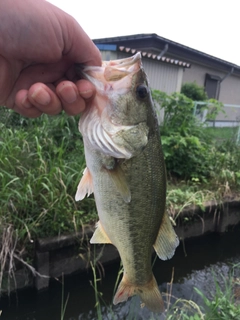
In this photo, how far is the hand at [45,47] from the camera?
142 cm

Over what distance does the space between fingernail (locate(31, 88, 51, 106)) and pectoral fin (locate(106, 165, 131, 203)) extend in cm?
43

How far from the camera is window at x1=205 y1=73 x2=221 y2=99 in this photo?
1634cm

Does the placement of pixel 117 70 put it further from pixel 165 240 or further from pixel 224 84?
pixel 224 84

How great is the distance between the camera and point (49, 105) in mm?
1505

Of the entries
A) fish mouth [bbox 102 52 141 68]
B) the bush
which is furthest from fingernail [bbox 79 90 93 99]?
the bush

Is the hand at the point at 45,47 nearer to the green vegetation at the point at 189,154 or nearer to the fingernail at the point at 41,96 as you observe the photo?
the fingernail at the point at 41,96

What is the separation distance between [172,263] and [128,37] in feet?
31.2

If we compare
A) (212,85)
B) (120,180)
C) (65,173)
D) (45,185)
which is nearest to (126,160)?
(120,180)

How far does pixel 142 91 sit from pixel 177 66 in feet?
31.9

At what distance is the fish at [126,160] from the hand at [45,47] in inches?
3.0

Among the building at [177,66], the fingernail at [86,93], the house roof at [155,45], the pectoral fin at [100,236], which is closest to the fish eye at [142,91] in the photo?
the fingernail at [86,93]

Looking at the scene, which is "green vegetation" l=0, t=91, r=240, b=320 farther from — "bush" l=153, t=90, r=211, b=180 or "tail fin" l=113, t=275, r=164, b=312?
"tail fin" l=113, t=275, r=164, b=312

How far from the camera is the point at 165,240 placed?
63.4 inches

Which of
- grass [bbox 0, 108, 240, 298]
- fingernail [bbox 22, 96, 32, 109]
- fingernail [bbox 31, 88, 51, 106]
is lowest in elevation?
grass [bbox 0, 108, 240, 298]
